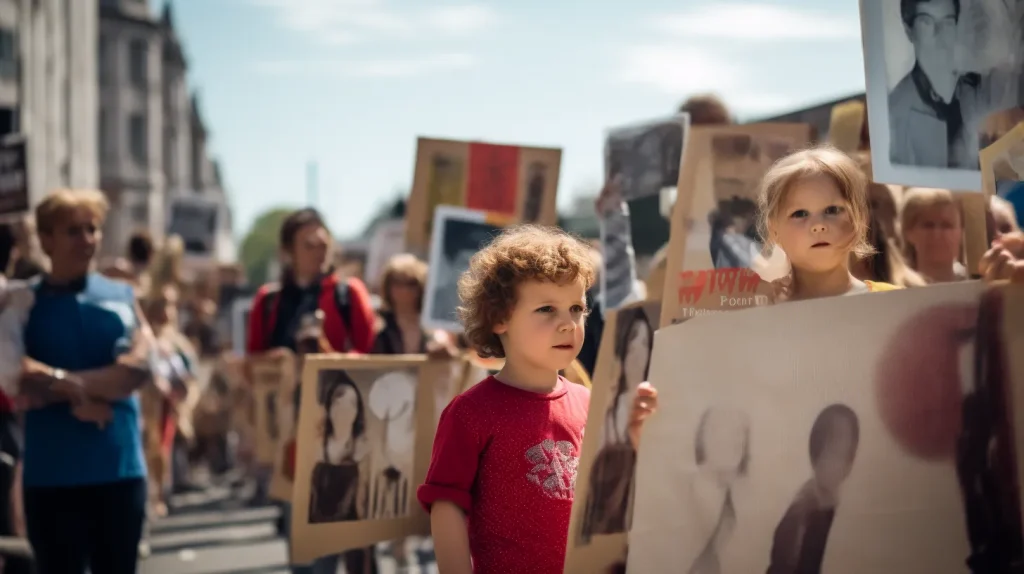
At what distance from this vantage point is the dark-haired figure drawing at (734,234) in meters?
3.26

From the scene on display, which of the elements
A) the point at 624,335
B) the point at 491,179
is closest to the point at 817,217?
the point at 624,335

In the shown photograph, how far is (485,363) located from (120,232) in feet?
188

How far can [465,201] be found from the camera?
18.6 ft

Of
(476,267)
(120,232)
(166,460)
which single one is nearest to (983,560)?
(476,267)

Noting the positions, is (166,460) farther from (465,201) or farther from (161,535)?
(465,201)

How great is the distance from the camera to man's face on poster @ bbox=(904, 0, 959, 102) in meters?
2.69

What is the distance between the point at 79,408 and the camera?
4.40m

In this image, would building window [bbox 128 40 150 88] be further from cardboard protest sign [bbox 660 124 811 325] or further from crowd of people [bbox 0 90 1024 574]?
cardboard protest sign [bbox 660 124 811 325]

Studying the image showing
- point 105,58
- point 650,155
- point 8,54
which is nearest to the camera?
point 650,155

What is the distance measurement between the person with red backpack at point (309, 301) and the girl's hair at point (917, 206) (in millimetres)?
2466

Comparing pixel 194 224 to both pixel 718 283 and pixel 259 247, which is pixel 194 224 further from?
pixel 259 247

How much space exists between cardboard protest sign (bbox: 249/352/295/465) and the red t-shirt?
2736 mm

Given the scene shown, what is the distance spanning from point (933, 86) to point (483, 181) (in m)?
3.09

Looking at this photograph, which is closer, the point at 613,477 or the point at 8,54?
the point at 613,477
